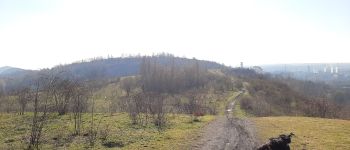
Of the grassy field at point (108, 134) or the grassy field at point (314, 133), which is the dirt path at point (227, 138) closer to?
the grassy field at point (108, 134)

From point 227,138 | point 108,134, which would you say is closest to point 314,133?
point 227,138

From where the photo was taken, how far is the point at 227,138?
32438mm

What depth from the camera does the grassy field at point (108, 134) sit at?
2959 cm

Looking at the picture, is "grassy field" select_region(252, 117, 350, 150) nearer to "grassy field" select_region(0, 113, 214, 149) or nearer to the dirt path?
the dirt path

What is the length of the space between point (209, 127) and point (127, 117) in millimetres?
11839

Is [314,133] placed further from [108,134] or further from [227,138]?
[108,134]

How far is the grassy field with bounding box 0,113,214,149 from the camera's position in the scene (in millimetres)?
29594

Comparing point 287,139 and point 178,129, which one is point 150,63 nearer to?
point 178,129

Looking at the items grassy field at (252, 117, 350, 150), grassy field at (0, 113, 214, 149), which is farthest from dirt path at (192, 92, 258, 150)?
grassy field at (252, 117, 350, 150)

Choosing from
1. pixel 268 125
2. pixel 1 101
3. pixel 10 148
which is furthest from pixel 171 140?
pixel 1 101

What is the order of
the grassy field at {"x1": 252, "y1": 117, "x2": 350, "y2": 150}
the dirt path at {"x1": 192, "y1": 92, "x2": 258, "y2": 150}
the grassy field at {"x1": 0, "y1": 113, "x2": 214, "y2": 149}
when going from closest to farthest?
the dirt path at {"x1": 192, "y1": 92, "x2": 258, "y2": 150} < the grassy field at {"x1": 0, "y1": 113, "x2": 214, "y2": 149} < the grassy field at {"x1": 252, "y1": 117, "x2": 350, "y2": 150}

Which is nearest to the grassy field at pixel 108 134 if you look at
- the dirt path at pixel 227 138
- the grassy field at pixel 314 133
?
the dirt path at pixel 227 138

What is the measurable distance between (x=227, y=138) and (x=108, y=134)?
395 inches

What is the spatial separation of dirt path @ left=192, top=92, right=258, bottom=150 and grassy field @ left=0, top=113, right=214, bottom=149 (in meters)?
1.16
